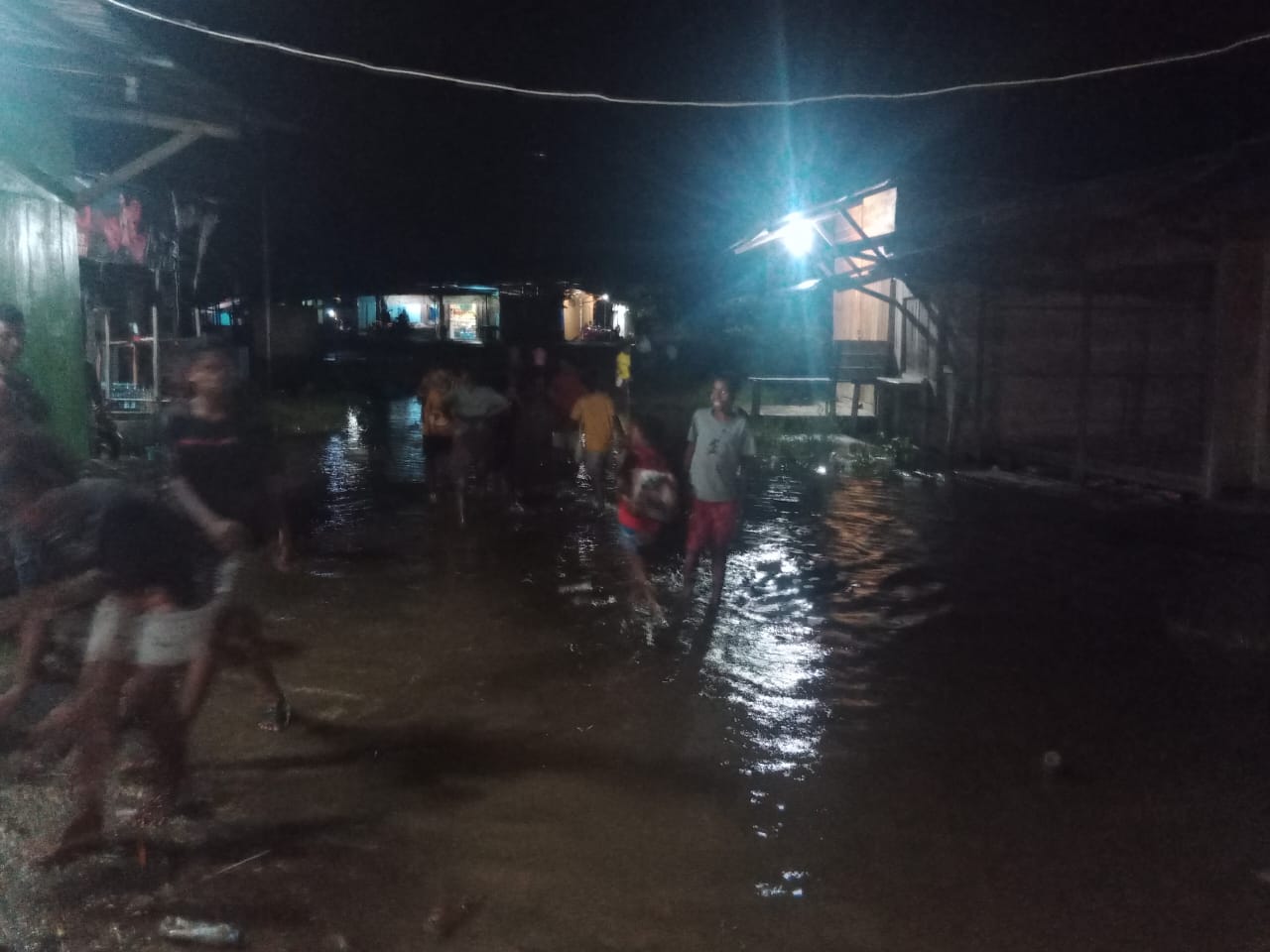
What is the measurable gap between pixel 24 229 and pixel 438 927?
6.73 metres

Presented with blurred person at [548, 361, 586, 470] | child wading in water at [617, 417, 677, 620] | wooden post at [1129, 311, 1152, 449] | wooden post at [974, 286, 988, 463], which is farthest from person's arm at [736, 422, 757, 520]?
wooden post at [1129, 311, 1152, 449]

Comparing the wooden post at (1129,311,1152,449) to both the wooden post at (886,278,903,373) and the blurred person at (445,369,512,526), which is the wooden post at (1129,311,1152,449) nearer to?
the wooden post at (886,278,903,373)

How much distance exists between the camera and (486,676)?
633 cm

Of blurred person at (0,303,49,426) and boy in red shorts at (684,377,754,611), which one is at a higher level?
blurred person at (0,303,49,426)

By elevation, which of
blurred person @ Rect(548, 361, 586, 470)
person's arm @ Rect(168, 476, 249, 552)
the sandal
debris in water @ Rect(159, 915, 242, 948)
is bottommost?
debris in water @ Rect(159, 915, 242, 948)

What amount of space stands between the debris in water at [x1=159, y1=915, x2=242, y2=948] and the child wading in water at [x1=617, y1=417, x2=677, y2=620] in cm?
413

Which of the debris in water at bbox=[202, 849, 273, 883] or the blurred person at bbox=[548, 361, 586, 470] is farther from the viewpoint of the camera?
the blurred person at bbox=[548, 361, 586, 470]

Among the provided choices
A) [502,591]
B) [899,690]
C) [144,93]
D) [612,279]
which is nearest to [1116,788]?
[899,690]

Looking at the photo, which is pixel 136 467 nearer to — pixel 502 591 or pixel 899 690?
pixel 502 591

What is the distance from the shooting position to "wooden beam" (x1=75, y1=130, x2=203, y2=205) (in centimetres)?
838

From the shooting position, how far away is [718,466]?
23.9ft

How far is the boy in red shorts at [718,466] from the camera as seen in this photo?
731 centimetres

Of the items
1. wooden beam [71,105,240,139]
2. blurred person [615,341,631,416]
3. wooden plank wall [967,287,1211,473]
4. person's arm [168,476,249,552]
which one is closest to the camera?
person's arm [168,476,249,552]

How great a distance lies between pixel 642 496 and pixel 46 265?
195 inches
